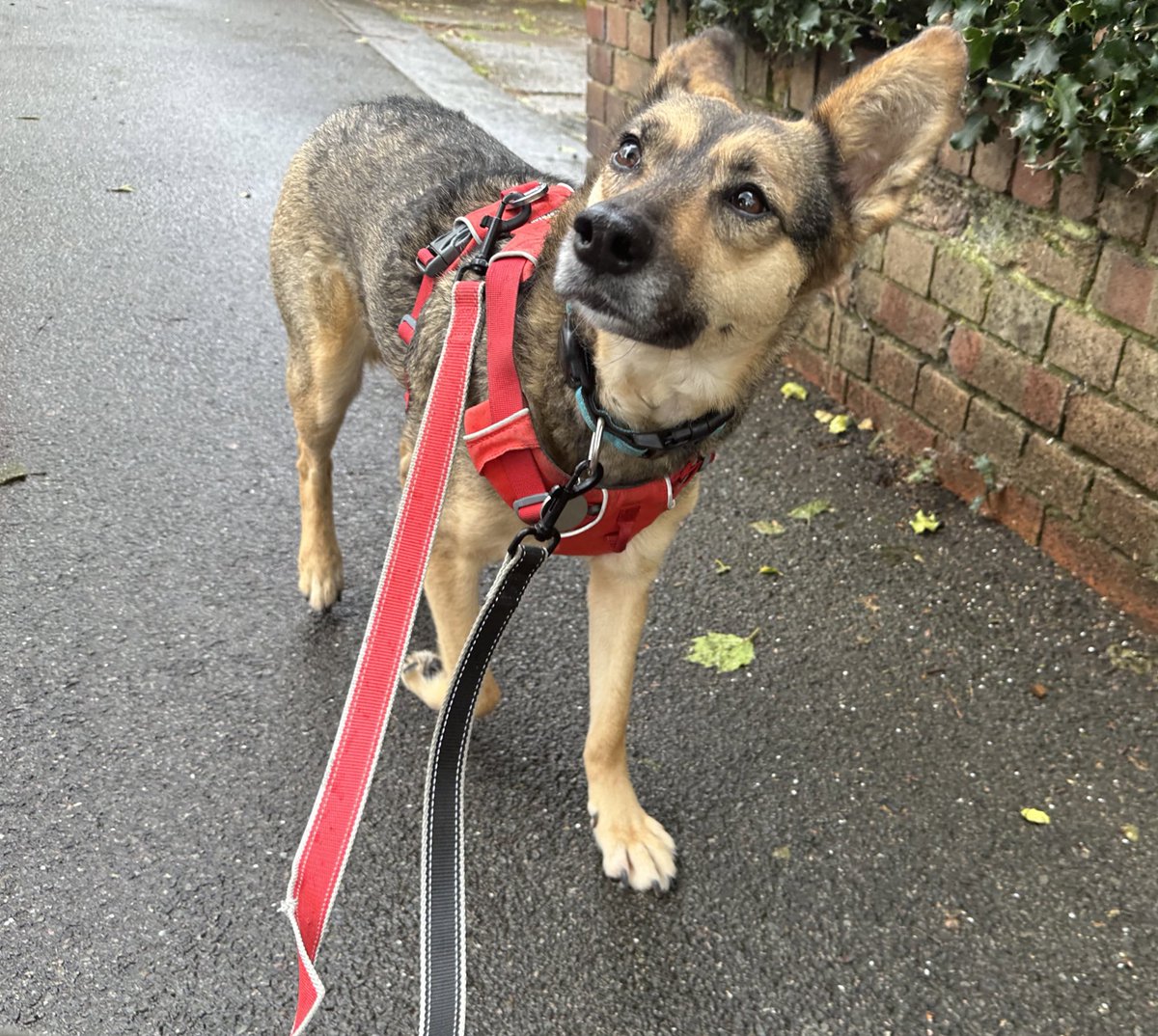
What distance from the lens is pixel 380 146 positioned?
11.1ft

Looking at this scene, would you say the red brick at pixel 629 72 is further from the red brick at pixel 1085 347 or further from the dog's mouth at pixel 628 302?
the dog's mouth at pixel 628 302

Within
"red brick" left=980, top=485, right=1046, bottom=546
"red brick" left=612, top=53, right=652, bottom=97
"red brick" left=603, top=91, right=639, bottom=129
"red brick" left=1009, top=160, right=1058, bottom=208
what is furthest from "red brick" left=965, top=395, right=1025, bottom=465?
"red brick" left=603, top=91, right=639, bottom=129

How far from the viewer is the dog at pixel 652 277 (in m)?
2.11

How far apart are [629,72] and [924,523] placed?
3.25 meters

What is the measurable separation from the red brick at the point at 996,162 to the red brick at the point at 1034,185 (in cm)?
4

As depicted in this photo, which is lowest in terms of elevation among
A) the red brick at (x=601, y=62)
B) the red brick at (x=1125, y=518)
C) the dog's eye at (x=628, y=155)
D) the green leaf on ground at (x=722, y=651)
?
the green leaf on ground at (x=722, y=651)

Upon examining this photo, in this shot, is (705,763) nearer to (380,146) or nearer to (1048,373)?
(1048,373)

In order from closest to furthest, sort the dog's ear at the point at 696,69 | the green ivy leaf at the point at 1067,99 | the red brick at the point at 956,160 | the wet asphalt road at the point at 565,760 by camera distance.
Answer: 1. the wet asphalt road at the point at 565,760
2. the dog's ear at the point at 696,69
3. the green ivy leaf at the point at 1067,99
4. the red brick at the point at 956,160

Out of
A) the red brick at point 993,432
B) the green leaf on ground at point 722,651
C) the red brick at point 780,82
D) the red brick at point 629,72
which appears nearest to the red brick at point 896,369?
the red brick at point 993,432

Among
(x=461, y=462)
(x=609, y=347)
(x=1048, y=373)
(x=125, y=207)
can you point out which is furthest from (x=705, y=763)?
(x=125, y=207)

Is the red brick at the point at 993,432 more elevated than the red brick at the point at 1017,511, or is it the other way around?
the red brick at the point at 993,432

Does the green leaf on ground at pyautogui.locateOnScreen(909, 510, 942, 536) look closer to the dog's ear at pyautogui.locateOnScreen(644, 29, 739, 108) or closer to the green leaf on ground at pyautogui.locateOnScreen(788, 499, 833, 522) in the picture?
the green leaf on ground at pyautogui.locateOnScreen(788, 499, 833, 522)

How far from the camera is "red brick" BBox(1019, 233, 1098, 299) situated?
3475 millimetres

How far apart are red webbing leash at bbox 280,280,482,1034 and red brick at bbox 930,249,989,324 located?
8.36 ft
